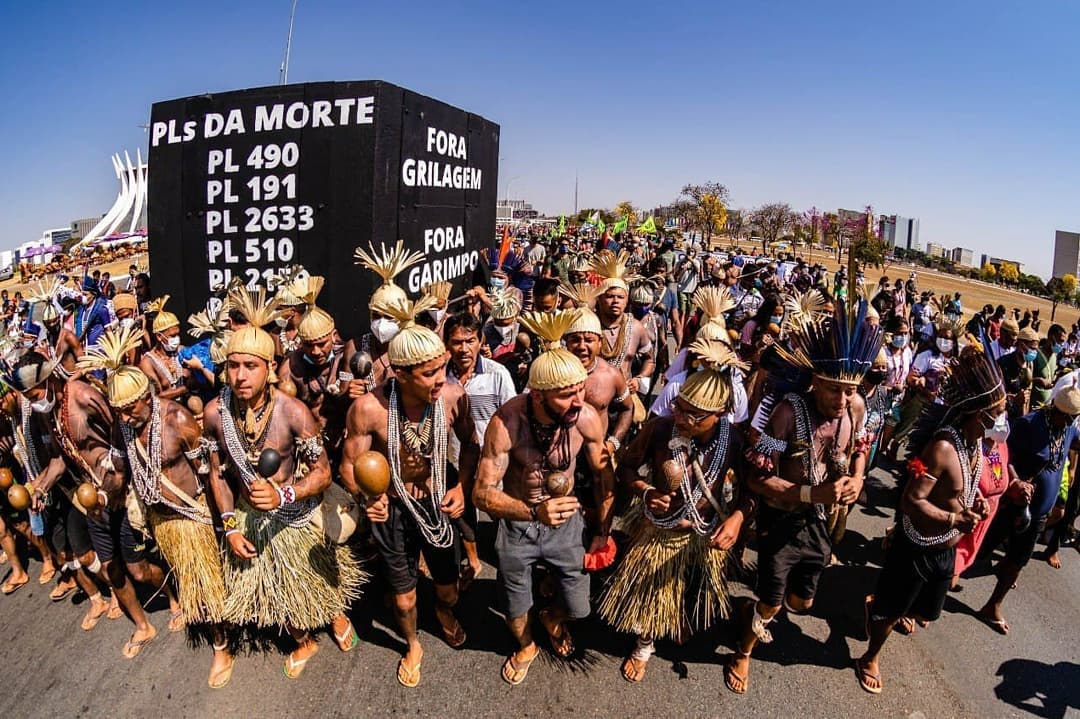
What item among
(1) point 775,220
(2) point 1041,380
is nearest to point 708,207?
(1) point 775,220

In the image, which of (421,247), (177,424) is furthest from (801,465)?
(421,247)

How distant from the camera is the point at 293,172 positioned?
5480 millimetres

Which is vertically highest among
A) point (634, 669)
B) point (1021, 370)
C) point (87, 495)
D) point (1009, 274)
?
point (1009, 274)

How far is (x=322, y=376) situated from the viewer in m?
4.48

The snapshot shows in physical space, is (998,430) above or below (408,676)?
above

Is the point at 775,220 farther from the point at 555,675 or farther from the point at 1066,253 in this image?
the point at 555,675

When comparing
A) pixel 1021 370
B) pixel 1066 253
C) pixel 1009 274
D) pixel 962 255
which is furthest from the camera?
pixel 962 255

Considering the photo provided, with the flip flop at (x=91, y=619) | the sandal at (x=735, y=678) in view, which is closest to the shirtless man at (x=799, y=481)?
the sandal at (x=735, y=678)

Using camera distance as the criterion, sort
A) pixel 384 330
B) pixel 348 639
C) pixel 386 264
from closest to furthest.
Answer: pixel 348 639
pixel 384 330
pixel 386 264

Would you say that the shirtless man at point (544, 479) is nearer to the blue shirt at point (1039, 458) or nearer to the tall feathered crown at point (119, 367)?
the tall feathered crown at point (119, 367)

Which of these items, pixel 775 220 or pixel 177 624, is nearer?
pixel 177 624

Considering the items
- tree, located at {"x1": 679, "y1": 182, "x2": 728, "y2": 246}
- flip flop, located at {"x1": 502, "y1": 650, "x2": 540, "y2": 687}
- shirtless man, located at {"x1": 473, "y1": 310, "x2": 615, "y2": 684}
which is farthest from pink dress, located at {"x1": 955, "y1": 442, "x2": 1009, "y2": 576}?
tree, located at {"x1": 679, "y1": 182, "x2": 728, "y2": 246}

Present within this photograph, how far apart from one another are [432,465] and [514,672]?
1.40 metres

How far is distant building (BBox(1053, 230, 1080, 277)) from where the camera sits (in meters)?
48.0
